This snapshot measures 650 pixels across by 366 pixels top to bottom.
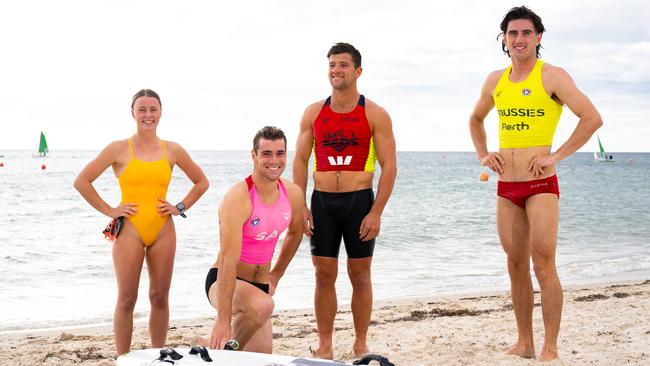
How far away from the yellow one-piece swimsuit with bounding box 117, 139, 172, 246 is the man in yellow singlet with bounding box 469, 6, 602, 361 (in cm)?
228

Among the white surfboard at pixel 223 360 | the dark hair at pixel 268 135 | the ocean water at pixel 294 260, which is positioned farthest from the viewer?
the ocean water at pixel 294 260

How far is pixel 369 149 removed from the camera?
4828mm

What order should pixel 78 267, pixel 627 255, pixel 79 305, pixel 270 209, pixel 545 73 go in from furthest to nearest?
pixel 627 255 → pixel 78 267 → pixel 79 305 → pixel 545 73 → pixel 270 209

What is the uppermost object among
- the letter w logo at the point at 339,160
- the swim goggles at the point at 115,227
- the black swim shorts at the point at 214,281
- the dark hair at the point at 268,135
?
the dark hair at the point at 268,135

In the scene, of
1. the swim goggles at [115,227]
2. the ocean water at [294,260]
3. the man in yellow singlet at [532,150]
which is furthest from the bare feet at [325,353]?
the ocean water at [294,260]

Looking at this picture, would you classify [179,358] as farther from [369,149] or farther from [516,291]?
[516,291]

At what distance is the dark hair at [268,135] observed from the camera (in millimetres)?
4051

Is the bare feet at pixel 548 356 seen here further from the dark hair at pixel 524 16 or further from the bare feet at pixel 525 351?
the dark hair at pixel 524 16

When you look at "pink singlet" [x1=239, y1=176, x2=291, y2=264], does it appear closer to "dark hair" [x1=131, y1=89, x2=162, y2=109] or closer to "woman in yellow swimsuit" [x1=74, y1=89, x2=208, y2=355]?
"woman in yellow swimsuit" [x1=74, y1=89, x2=208, y2=355]

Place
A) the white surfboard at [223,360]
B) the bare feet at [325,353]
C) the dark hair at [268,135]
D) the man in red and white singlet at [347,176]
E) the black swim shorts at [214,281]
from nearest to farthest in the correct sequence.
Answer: the white surfboard at [223,360] < the dark hair at [268,135] < the black swim shorts at [214,281] < the man in red and white singlet at [347,176] < the bare feet at [325,353]

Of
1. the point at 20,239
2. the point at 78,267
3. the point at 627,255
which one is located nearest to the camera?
the point at 78,267

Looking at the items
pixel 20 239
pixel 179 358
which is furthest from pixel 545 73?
pixel 20 239

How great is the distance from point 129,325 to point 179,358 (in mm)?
1111

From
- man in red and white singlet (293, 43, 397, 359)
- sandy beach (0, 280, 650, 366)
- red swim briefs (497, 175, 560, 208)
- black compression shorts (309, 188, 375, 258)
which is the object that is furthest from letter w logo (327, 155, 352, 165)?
sandy beach (0, 280, 650, 366)
